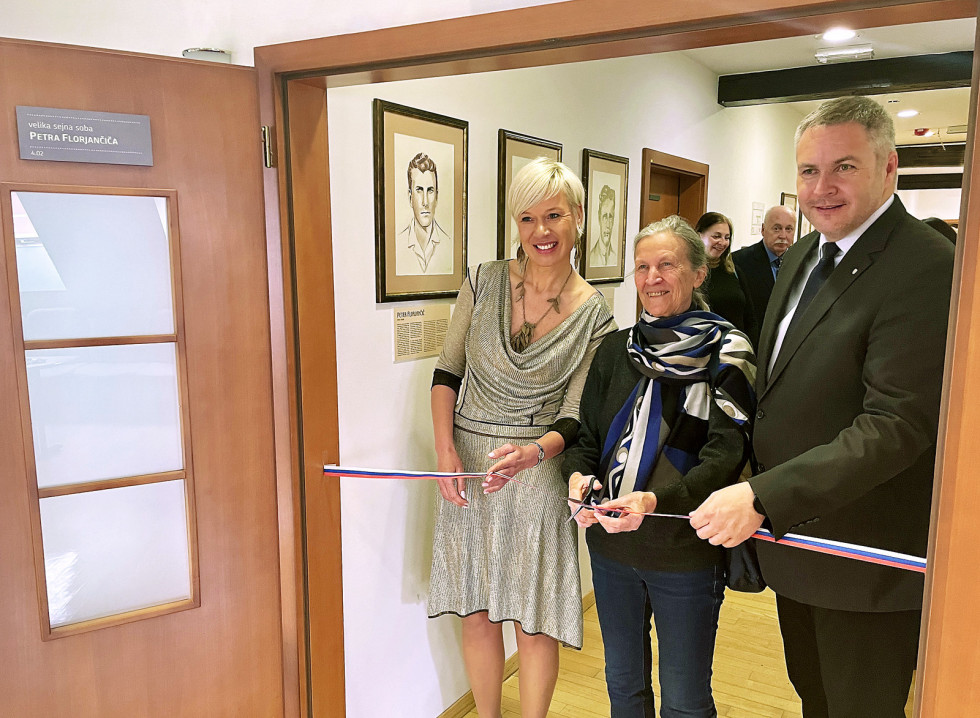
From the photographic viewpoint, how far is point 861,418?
1237mm

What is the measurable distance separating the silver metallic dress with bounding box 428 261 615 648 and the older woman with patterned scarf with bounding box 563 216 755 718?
17 cm

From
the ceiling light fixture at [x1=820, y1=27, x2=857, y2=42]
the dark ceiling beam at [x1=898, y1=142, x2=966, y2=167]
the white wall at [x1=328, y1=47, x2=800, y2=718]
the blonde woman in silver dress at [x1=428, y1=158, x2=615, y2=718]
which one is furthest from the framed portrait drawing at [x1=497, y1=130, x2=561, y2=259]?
the dark ceiling beam at [x1=898, y1=142, x2=966, y2=167]

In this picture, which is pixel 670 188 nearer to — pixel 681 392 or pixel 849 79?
pixel 849 79

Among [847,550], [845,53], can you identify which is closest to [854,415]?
[847,550]

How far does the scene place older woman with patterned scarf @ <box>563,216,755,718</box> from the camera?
156 cm

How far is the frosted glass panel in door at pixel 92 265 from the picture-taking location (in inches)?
56.4

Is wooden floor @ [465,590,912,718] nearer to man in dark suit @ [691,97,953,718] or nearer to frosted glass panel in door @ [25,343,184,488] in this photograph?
man in dark suit @ [691,97,953,718]

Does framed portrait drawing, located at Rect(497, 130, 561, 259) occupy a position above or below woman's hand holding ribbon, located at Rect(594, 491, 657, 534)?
above

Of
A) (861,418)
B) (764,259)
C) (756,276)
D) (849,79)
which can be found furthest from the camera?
(849,79)

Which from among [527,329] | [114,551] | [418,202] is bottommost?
[114,551]

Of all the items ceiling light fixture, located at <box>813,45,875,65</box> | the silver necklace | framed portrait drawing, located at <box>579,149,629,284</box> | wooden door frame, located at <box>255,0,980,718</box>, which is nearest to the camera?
wooden door frame, located at <box>255,0,980,718</box>

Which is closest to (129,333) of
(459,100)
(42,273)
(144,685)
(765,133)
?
(42,273)

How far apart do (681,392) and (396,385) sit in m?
0.90

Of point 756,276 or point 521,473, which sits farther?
point 756,276
